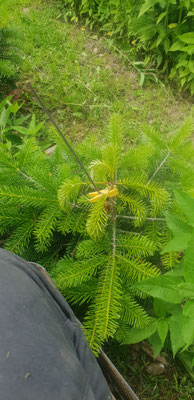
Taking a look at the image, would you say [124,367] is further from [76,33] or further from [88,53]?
[76,33]

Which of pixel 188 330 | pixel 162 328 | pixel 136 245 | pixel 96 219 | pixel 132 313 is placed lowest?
pixel 162 328

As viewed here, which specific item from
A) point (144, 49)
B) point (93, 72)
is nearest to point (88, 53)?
point (93, 72)

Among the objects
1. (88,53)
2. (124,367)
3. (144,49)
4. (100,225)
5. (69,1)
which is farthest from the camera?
(69,1)

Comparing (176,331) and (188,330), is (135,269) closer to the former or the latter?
(188,330)

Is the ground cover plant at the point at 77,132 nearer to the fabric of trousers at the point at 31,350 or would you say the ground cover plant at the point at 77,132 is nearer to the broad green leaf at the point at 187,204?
the broad green leaf at the point at 187,204

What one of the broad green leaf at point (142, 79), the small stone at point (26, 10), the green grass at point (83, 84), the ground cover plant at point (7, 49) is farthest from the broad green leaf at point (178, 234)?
the small stone at point (26, 10)

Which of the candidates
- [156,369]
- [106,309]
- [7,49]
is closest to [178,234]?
[106,309]
